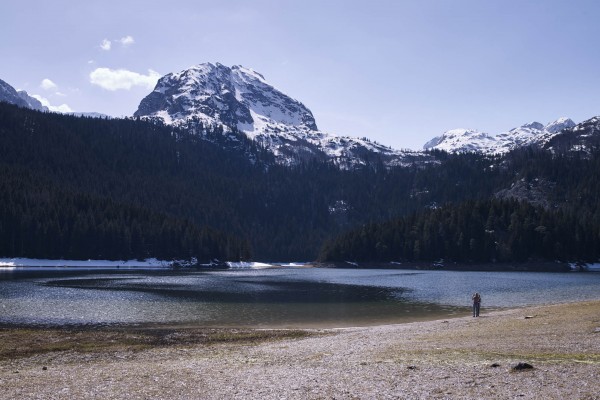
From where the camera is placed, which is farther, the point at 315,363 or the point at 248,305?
the point at 248,305

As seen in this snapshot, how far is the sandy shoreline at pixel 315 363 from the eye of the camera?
19.2 meters

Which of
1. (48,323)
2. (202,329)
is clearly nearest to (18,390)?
(202,329)

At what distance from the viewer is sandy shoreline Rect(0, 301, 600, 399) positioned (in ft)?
63.2

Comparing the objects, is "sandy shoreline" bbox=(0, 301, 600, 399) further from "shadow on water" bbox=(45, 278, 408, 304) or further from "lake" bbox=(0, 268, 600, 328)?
"shadow on water" bbox=(45, 278, 408, 304)

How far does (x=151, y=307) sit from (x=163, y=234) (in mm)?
138095

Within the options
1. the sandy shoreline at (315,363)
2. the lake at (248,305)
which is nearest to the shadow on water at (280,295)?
the lake at (248,305)

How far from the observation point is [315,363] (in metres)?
26.0

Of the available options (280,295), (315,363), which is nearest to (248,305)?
(280,295)

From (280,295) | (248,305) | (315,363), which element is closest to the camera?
(315,363)

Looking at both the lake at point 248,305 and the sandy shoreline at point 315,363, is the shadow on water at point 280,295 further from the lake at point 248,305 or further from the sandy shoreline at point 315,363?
the sandy shoreline at point 315,363

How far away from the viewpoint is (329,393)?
63.3 ft

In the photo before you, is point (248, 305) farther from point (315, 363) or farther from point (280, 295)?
point (315, 363)

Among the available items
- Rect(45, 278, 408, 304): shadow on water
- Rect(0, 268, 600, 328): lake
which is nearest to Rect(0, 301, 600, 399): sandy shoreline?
Rect(0, 268, 600, 328): lake

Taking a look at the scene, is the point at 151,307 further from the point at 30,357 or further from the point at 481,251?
the point at 481,251
